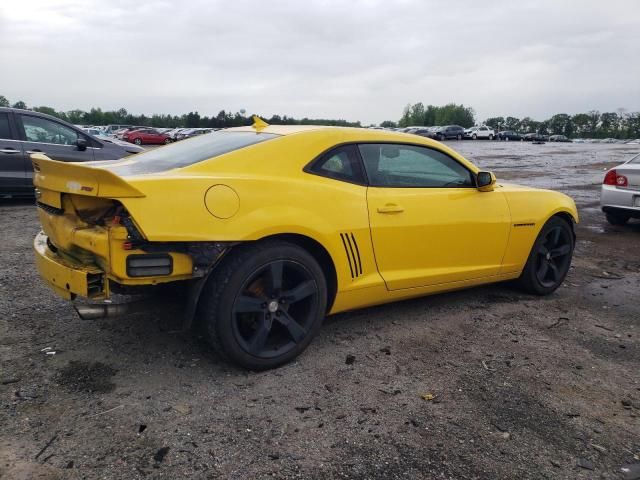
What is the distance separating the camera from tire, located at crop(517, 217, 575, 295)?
483 cm

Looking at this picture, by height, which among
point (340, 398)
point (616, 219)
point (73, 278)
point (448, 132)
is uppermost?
point (448, 132)

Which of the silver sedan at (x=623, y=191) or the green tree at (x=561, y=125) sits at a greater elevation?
the green tree at (x=561, y=125)

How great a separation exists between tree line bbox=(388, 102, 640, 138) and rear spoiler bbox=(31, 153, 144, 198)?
11247 centimetres

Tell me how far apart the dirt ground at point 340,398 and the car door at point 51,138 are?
16.6 feet

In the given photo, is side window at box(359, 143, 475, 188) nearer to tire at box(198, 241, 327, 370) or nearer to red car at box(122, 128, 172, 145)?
tire at box(198, 241, 327, 370)

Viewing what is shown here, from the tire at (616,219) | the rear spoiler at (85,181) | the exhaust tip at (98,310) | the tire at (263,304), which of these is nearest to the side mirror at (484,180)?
the tire at (263,304)

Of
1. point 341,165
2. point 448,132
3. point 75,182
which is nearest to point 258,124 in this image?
point 341,165

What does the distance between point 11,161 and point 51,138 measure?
783mm

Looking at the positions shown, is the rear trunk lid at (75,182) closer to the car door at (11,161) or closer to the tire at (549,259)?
the tire at (549,259)

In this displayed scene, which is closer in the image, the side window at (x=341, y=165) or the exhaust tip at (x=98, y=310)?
the exhaust tip at (x=98, y=310)

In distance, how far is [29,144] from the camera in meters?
8.72

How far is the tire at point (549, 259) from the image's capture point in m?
4.83

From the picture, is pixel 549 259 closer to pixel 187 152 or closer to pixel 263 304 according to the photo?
pixel 263 304

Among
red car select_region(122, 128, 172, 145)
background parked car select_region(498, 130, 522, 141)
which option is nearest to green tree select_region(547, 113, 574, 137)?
background parked car select_region(498, 130, 522, 141)
